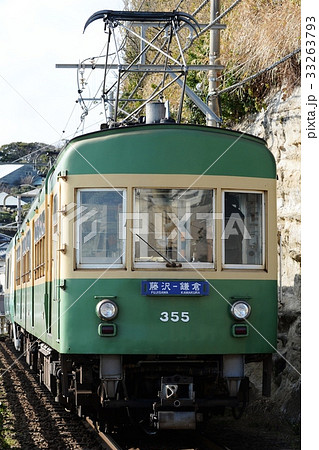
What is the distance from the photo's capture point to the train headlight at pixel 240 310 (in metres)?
7.86

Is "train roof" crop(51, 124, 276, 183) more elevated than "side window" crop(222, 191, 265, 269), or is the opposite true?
"train roof" crop(51, 124, 276, 183)

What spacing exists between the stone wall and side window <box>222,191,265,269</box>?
8.04 ft

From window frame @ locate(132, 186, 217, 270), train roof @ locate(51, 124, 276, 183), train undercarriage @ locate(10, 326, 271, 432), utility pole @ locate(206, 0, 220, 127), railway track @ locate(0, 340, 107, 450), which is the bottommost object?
railway track @ locate(0, 340, 107, 450)

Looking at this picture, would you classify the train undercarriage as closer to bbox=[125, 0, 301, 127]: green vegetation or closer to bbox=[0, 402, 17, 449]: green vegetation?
bbox=[0, 402, 17, 449]: green vegetation

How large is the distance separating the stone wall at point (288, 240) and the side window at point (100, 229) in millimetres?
3225

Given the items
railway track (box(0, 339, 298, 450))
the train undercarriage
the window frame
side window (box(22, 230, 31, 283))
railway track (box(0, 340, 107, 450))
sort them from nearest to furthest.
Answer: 1. the train undercarriage
2. the window frame
3. railway track (box(0, 339, 298, 450))
4. railway track (box(0, 340, 107, 450))
5. side window (box(22, 230, 31, 283))

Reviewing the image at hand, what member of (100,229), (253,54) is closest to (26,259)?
(253,54)

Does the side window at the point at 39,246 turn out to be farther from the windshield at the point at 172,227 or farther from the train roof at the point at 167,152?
the windshield at the point at 172,227

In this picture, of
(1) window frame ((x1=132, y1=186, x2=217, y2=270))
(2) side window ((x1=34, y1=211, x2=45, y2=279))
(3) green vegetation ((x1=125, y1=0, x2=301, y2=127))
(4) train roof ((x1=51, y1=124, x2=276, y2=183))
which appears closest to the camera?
(1) window frame ((x1=132, y1=186, x2=217, y2=270))

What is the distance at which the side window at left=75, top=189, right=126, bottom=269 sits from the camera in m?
7.88

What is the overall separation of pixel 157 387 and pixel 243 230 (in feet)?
5.46

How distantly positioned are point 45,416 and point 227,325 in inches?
177

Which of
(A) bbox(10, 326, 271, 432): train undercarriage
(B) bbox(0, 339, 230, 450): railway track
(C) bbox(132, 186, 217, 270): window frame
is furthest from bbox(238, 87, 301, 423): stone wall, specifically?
(C) bbox(132, 186, 217, 270): window frame

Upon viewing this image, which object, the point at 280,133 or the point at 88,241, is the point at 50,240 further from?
the point at 280,133
